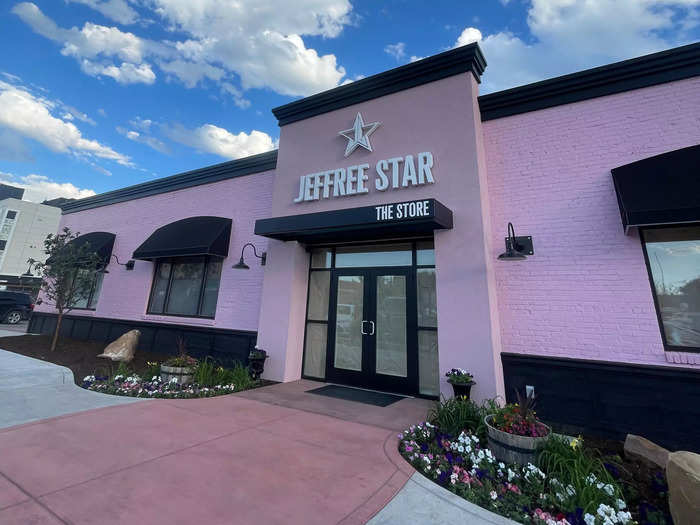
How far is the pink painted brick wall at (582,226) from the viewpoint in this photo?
474 centimetres

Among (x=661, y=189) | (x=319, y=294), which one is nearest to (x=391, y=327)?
(x=319, y=294)

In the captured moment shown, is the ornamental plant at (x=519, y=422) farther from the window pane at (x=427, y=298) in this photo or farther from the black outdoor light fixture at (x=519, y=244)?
the black outdoor light fixture at (x=519, y=244)

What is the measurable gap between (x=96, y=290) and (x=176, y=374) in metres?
8.46

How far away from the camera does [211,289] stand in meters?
9.05

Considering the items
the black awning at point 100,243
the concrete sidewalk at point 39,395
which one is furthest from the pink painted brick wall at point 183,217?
the concrete sidewalk at point 39,395

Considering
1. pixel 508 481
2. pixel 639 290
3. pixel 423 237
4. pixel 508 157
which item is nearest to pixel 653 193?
pixel 639 290

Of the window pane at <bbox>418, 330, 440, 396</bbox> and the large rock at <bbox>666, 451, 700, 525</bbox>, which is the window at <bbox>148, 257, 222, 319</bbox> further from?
the large rock at <bbox>666, 451, 700, 525</bbox>

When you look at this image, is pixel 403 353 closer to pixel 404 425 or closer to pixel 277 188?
pixel 404 425

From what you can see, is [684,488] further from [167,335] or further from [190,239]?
[167,335]

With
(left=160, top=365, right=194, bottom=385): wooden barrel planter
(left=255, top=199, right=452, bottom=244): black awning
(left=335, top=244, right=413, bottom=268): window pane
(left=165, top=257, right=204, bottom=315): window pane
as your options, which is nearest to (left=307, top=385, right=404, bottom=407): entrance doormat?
(left=160, top=365, right=194, bottom=385): wooden barrel planter

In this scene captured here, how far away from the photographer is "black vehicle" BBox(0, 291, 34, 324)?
16.4m

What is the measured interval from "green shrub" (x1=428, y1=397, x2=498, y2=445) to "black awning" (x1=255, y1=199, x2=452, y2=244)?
285cm

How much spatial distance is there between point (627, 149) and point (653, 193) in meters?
1.11

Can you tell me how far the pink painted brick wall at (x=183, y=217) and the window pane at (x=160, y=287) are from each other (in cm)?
19
